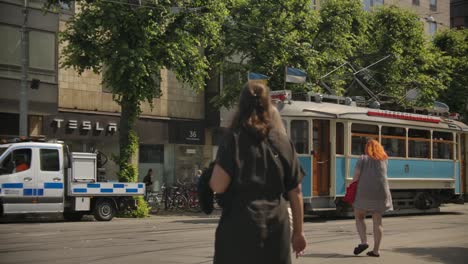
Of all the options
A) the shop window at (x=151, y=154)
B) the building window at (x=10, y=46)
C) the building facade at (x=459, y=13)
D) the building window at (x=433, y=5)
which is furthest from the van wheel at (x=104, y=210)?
the building facade at (x=459, y=13)

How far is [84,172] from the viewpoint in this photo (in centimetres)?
1856

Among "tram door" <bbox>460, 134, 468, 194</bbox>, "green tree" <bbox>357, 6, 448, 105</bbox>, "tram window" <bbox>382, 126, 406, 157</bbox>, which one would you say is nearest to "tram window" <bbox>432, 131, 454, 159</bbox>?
"tram door" <bbox>460, 134, 468, 194</bbox>

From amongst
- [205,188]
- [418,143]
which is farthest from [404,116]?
[205,188]

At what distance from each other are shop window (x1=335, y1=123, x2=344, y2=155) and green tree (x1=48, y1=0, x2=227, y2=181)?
18.2 feet

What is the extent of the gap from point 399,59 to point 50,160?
18.7 metres

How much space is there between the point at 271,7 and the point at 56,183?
1192 centimetres

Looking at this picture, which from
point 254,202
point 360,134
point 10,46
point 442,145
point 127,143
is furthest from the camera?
point 10,46

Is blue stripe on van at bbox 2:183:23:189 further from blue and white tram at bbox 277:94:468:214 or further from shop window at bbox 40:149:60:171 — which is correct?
blue and white tram at bbox 277:94:468:214

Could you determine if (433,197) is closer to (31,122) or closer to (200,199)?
(31,122)

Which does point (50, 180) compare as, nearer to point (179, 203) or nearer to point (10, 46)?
point (179, 203)

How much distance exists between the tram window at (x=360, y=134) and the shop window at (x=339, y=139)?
368mm

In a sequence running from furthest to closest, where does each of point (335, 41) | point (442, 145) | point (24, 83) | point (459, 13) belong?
point (459, 13) → point (335, 41) → point (24, 83) → point (442, 145)

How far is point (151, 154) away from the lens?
101 feet

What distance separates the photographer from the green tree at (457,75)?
35375mm
